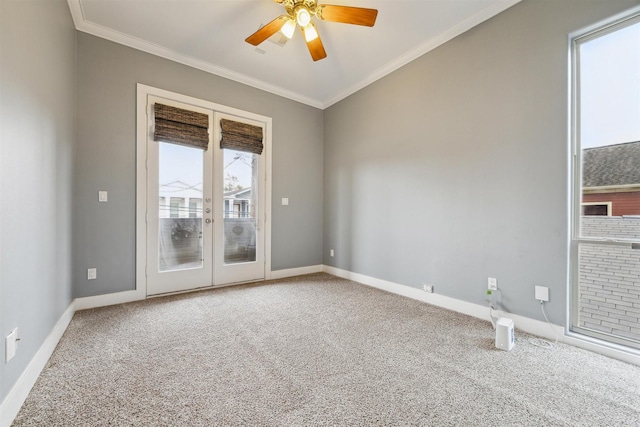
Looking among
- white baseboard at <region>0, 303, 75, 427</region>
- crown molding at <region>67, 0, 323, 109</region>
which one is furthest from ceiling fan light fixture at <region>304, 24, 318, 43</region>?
white baseboard at <region>0, 303, 75, 427</region>

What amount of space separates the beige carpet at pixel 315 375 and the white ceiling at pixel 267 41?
2.93 meters

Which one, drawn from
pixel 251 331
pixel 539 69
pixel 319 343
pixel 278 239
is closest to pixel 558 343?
pixel 319 343

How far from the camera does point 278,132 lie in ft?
13.5

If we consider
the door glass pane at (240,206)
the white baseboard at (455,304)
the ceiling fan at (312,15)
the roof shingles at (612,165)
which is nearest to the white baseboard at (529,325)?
the white baseboard at (455,304)

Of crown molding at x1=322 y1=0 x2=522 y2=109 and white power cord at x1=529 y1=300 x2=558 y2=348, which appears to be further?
crown molding at x1=322 y1=0 x2=522 y2=109

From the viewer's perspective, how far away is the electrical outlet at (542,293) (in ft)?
7.06

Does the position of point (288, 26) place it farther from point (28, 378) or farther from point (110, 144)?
point (28, 378)

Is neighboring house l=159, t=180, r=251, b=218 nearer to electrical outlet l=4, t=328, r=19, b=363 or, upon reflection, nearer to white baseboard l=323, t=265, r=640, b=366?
electrical outlet l=4, t=328, r=19, b=363

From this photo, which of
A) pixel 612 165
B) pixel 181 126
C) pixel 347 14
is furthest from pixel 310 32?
pixel 612 165

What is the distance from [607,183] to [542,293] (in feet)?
3.16

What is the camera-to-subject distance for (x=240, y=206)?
12.4ft

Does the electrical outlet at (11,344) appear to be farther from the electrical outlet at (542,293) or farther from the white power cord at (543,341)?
the electrical outlet at (542,293)

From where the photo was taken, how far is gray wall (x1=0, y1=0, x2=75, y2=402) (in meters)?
1.28

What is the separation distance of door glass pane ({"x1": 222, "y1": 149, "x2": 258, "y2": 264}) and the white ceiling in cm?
115
